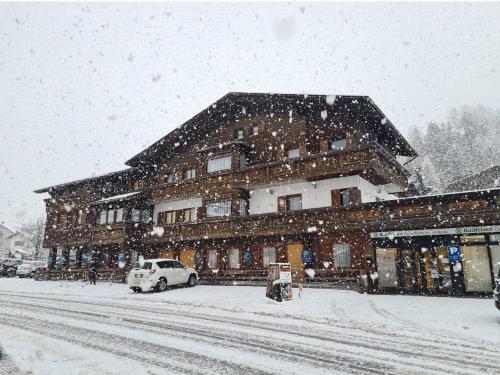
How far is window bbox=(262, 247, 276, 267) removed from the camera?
867 inches

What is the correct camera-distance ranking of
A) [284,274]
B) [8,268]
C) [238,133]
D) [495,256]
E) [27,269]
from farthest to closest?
[8,268], [27,269], [238,133], [495,256], [284,274]

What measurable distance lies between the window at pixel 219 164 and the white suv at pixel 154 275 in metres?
8.33

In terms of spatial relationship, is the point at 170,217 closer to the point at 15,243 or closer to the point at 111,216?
the point at 111,216

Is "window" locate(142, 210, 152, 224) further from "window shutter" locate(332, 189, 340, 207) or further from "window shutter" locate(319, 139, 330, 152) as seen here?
"window shutter" locate(332, 189, 340, 207)

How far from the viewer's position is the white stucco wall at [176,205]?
27.0 metres

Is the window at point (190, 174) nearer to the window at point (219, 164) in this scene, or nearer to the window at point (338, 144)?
the window at point (219, 164)

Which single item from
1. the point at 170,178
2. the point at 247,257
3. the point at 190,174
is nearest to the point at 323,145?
the point at 247,257

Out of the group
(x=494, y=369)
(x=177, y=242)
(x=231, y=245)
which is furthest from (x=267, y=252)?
(x=494, y=369)

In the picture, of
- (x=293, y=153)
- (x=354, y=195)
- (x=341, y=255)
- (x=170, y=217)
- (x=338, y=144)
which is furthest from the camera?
(x=170, y=217)

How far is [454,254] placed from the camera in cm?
1554

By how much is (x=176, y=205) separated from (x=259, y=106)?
10736 millimetres

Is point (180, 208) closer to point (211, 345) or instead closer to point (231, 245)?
point (231, 245)

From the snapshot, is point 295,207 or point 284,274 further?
point 295,207

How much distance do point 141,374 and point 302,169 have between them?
17353 mm
